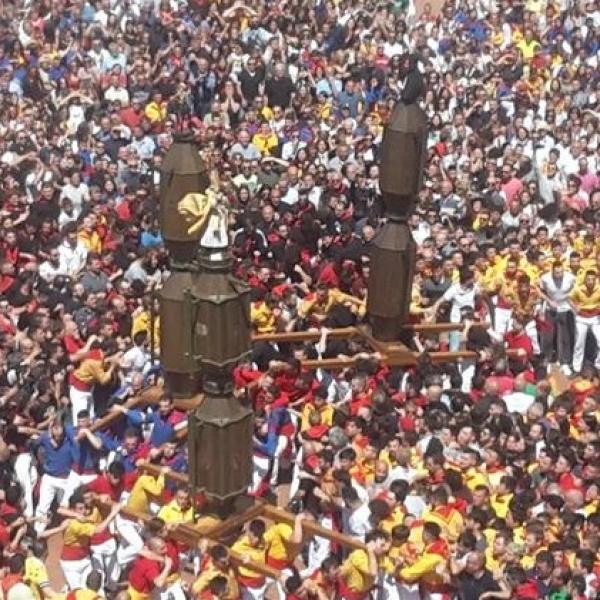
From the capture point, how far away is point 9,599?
11.6 m

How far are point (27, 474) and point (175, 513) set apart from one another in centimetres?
183

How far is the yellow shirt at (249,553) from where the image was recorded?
12422 millimetres

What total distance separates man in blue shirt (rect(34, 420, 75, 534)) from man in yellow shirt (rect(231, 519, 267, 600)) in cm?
238

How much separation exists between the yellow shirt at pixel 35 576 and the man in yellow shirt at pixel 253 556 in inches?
69.5

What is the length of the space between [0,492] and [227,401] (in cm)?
243

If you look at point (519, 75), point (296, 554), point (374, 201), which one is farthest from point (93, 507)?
point (519, 75)

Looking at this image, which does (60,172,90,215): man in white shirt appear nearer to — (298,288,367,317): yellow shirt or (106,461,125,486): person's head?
(298,288,367,317): yellow shirt

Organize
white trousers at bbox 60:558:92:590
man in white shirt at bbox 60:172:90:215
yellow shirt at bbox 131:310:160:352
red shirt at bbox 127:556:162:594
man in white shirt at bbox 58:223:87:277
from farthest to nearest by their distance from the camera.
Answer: man in white shirt at bbox 60:172:90:215
man in white shirt at bbox 58:223:87:277
yellow shirt at bbox 131:310:160:352
white trousers at bbox 60:558:92:590
red shirt at bbox 127:556:162:594

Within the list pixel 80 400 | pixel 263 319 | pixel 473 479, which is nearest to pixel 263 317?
pixel 263 319

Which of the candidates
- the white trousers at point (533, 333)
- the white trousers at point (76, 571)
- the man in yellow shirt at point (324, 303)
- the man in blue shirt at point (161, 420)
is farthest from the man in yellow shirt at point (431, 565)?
the white trousers at point (533, 333)

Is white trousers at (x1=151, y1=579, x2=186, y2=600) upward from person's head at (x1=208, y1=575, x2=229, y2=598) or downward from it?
downward

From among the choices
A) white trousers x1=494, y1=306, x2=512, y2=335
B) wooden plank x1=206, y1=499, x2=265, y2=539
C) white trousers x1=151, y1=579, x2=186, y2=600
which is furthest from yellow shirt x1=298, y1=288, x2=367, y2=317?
white trousers x1=151, y1=579, x2=186, y2=600

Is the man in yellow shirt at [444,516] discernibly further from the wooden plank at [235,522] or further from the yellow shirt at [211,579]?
the wooden plank at [235,522]

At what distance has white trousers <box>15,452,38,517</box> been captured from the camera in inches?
556
